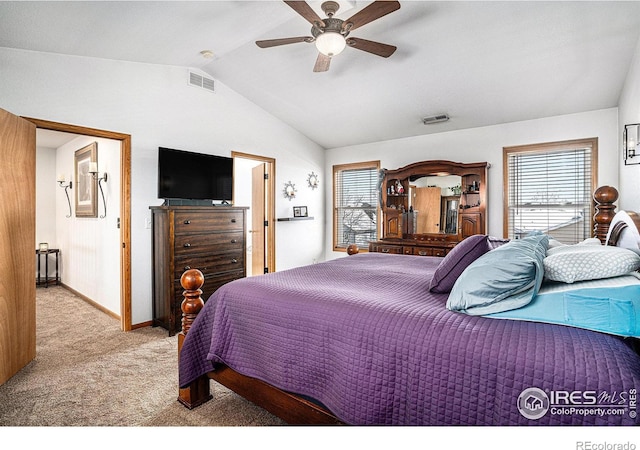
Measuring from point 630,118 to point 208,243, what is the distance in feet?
13.5

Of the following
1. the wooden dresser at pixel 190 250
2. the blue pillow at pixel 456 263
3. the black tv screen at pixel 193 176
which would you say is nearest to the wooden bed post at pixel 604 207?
the blue pillow at pixel 456 263

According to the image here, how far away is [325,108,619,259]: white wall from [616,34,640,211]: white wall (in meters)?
0.20

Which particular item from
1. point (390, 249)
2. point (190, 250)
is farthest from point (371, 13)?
point (390, 249)

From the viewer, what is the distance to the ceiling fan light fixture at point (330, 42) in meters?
2.45

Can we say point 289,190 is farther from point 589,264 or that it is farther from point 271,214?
point 589,264

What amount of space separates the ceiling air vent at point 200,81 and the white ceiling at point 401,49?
108 mm

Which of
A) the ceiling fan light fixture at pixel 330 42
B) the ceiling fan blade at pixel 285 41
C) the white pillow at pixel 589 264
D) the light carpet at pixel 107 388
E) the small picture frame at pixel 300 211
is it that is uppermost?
the ceiling fan blade at pixel 285 41

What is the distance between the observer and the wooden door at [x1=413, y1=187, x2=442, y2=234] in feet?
16.0

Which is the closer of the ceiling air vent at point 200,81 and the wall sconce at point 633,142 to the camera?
the wall sconce at point 633,142

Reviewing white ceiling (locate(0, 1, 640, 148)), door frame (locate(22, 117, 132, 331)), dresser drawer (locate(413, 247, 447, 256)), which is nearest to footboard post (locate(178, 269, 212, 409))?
door frame (locate(22, 117, 132, 331))

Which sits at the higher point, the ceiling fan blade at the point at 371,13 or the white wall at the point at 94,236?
the ceiling fan blade at the point at 371,13

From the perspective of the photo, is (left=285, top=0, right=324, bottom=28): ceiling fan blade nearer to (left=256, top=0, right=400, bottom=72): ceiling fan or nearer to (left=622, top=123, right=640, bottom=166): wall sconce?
(left=256, top=0, right=400, bottom=72): ceiling fan

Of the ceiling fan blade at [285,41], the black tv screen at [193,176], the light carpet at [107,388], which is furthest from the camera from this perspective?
the black tv screen at [193,176]

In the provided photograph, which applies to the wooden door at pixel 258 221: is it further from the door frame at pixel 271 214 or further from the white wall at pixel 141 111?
the white wall at pixel 141 111
